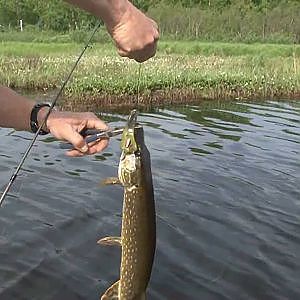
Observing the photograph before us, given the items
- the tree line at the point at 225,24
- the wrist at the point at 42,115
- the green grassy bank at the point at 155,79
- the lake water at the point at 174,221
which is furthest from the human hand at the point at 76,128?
the tree line at the point at 225,24

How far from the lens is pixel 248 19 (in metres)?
50.7

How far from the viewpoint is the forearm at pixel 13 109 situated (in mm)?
3320

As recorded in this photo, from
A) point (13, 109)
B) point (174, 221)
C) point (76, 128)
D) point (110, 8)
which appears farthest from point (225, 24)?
point (110, 8)

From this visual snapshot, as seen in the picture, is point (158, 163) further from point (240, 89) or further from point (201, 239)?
point (240, 89)

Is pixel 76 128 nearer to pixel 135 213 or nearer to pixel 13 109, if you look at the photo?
pixel 13 109

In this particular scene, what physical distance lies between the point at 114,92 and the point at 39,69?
5208 millimetres

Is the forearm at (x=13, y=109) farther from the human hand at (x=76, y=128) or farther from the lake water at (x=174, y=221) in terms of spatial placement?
the lake water at (x=174, y=221)

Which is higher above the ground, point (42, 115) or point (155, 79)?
point (42, 115)

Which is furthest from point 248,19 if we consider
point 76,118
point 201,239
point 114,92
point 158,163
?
point 76,118

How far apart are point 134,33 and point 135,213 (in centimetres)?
77

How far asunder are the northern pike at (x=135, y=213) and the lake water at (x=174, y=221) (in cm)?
268

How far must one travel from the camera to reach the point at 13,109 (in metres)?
3.38

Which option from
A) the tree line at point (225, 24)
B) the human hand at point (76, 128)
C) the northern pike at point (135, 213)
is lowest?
the northern pike at point (135, 213)

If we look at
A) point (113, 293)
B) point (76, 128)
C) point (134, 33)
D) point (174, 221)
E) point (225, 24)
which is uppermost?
point (225, 24)
